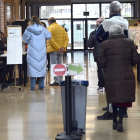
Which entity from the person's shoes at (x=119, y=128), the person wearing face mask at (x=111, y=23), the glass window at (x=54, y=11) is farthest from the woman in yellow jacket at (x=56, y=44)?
the glass window at (x=54, y=11)

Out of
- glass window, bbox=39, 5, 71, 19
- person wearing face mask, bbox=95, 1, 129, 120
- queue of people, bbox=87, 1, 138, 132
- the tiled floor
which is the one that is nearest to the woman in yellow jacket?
the tiled floor

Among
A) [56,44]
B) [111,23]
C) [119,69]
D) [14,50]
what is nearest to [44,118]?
[119,69]

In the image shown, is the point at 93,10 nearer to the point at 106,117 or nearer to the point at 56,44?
the point at 56,44

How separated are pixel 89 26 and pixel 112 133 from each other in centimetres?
2221

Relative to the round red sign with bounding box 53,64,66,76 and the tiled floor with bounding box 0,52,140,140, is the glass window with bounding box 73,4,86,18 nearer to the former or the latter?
the tiled floor with bounding box 0,52,140,140

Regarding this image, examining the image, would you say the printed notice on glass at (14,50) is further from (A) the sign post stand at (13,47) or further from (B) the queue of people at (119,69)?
(B) the queue of people at (119,69)

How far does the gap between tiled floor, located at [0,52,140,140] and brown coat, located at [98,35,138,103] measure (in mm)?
460

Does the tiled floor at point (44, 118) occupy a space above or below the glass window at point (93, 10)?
below

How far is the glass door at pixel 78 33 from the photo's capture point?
26.1 meters

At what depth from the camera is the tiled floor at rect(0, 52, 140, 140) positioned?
4.29m

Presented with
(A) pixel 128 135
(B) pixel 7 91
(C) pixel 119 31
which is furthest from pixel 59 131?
(B) pixel 7 91

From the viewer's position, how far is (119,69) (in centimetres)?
430

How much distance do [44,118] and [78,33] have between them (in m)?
21.4

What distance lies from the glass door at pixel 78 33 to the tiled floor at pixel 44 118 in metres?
18.9
